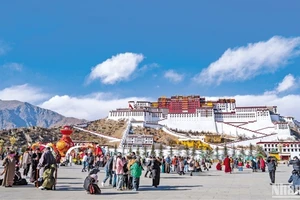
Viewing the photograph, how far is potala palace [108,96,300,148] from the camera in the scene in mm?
89125

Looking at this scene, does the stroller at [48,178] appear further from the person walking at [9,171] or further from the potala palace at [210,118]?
the potala palace at [210,118]

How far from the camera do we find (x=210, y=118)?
316 feet

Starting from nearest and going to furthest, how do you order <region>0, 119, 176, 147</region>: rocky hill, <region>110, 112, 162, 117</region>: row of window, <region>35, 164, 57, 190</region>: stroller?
<region>35, 164, 57, 190</region>: stroller, <region>0, 119, 176, 147</region>: rocky hill, <region>110, 112, 162, 117</region>: row of window

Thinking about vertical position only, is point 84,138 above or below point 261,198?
above

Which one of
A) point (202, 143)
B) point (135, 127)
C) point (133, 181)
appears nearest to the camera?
point (133, 181)

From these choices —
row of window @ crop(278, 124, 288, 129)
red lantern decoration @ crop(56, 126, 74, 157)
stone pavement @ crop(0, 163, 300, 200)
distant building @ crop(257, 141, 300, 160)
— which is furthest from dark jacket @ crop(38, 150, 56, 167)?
row of window @ crop(278, 124, 288, 129)

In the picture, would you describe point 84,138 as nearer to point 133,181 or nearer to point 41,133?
point 41,133

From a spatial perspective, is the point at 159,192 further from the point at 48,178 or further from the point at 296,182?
the point at 296,182

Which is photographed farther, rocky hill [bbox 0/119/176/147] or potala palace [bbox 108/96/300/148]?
potala palace [bbox 108/96/300/148]

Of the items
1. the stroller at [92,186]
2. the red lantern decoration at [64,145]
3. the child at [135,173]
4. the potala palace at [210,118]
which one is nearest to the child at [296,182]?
the child at [135,173]

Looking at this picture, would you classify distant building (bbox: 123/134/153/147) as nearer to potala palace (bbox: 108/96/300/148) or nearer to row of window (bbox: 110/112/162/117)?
potala palace (bbox: 108/96/300/148)

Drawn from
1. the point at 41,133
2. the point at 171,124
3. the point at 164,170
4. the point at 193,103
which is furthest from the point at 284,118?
the point at 164,170

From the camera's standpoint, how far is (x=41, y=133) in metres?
87.5

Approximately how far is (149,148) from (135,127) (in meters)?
21.8
